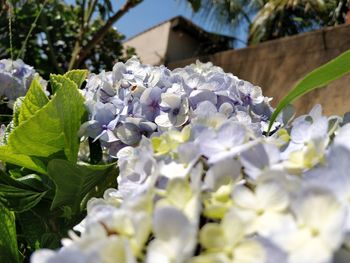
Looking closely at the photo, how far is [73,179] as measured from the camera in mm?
629

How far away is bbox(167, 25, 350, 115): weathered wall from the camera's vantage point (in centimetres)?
252

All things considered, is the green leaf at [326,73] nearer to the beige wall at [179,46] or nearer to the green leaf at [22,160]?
the green leaf at [22,160]

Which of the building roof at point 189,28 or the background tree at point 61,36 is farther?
the building roof at point 189,28

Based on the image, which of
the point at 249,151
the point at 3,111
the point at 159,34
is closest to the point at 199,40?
the point at 159,34

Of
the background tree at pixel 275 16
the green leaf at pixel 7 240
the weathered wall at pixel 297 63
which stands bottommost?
the background tree at pixel 275 16

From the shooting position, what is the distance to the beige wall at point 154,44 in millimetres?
7703

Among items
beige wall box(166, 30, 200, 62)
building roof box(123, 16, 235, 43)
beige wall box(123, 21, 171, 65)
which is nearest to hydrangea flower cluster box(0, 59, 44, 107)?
beige wall box(123, 21, 171, 65)

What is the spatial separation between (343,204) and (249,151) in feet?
0.35

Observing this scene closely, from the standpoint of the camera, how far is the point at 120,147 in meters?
0.70

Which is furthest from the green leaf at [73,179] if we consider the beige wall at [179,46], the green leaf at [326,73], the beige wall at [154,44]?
the beige wall at [179,46]

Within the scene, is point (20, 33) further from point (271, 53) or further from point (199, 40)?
point (199, 40)

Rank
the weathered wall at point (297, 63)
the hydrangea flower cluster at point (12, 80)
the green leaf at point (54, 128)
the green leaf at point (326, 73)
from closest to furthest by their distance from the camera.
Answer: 1. the green leaf at point (326, 73)
2. the green leaf at point (54, 128)
3. the hydrangea flower cluster at point (12, 80)
4. the weathered wall at point (297, 63)

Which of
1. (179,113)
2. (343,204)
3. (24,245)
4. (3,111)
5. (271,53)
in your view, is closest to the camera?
(343,204)

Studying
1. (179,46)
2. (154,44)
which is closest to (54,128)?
(179,46)
